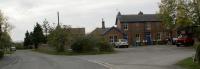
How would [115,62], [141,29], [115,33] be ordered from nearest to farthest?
[115,62]
[115,33]
[141,29]

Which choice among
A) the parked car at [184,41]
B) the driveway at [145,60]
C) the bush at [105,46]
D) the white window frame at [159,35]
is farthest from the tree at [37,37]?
the driveway at [145,60]

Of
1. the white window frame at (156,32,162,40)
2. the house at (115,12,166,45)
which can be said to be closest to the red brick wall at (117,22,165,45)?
the house at (115,12,166,45)

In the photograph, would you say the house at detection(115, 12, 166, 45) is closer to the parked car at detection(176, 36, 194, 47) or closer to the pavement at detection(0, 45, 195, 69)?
Answer: the parked car at detection(176, 36, 194, 47)

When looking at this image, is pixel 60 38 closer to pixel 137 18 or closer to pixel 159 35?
pixel 137 18

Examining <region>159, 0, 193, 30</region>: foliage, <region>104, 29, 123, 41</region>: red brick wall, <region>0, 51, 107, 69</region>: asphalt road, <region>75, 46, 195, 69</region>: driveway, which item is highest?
<region>159, 0, 193, 30</region>: foliage

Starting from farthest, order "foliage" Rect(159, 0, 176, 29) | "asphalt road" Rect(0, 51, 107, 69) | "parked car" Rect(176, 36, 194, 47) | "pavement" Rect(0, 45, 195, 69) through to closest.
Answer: "foliage" Rect(159, 0, 176, 29), "parked car" Rect(176, 36, 194, 47), "asphalt road" Rect(0, 51, 107, 69), "pavement" Rect(0, 45, 195, 69)

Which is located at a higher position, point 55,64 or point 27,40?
point 27,40

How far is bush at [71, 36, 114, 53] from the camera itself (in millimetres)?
62062

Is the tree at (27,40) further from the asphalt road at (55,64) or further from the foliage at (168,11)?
the asphalt road at (55,64)

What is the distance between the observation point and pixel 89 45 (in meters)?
62.6

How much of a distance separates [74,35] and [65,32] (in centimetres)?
203

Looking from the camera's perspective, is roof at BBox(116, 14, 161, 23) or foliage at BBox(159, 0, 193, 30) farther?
roof at BBox(116, 14, 161, 23)

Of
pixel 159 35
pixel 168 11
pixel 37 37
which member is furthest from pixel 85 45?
pixel 37 37

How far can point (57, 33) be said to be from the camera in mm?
68625
